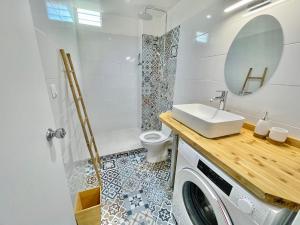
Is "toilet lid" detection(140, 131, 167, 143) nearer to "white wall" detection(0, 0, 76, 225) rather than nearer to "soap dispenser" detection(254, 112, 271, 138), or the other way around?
"soap dispenser" detection(254, 112, 271, 138)

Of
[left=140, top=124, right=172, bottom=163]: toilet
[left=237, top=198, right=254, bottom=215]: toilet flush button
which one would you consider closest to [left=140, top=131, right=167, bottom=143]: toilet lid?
[left=140, top=124, right=172, bottom=163]: toilet

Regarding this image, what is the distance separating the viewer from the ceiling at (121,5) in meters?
1.89

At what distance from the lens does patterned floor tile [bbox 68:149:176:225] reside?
126cm

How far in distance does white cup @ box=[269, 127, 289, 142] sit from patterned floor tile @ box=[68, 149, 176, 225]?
110 centimetres

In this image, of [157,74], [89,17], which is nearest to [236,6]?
[157,74]

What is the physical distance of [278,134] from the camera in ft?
2.84

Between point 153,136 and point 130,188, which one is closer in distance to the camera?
point 130,188

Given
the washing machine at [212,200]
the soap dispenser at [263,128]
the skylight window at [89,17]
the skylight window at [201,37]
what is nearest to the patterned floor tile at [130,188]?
the washing machine at [212,200]

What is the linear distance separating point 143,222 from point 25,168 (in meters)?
1.18

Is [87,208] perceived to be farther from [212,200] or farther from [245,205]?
[245,205]

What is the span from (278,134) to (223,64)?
728mm

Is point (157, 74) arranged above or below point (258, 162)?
above

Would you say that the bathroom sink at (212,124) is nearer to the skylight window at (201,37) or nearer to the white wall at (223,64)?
the white wall at (223,64)

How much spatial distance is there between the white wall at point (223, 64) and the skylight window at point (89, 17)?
1.35 meters
